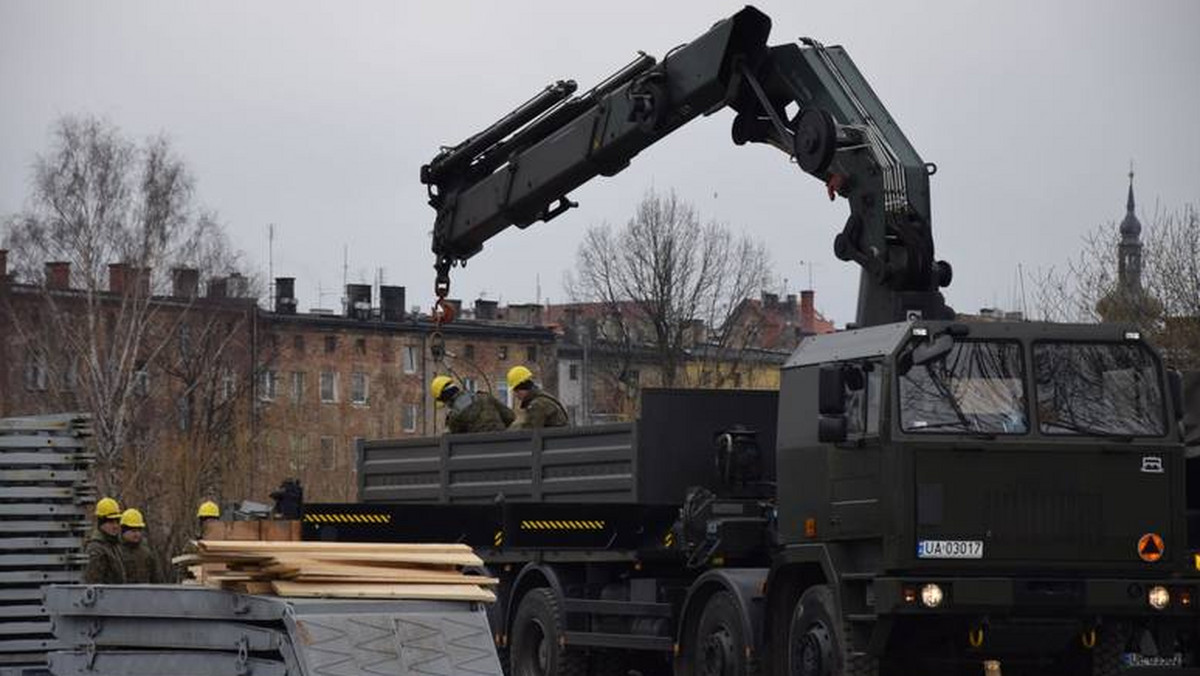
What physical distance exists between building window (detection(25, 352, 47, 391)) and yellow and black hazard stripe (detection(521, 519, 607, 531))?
140 feet

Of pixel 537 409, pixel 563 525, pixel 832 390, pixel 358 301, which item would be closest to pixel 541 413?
pixel 537 409

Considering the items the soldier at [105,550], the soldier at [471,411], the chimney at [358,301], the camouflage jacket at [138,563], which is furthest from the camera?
the chimney at [358,301]

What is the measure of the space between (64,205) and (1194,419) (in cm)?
4440

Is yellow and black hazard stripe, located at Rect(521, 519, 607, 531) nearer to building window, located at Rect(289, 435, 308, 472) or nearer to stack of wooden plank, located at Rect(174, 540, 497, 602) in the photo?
stack of wooden plank, located at Rect(174, 540, 497, 602)

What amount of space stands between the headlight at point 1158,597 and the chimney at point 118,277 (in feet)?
158

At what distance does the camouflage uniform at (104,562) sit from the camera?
1886cm

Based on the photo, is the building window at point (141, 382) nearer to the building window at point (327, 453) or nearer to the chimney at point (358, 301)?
the building window at point (327, 453)

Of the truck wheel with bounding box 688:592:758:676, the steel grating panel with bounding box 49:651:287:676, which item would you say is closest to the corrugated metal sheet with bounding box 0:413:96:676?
the steel grating panel with bounding box 49:651:287:676

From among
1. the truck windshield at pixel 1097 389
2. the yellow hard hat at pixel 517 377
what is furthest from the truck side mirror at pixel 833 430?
the yellow hard hat at pixel 517 377

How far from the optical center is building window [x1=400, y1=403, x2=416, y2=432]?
97125 millimetres

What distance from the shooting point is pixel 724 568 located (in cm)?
1841

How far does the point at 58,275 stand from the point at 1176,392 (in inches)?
1902

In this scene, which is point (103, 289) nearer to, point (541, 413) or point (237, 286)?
point (237, 286)

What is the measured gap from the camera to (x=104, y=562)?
62.8ft
